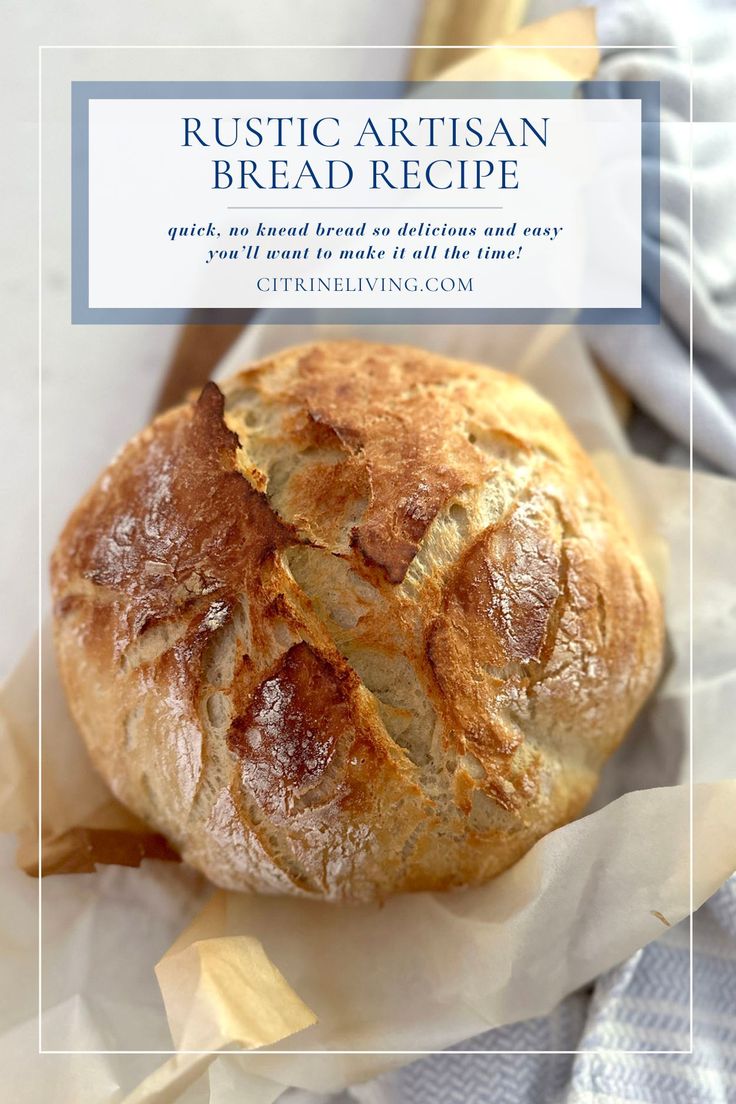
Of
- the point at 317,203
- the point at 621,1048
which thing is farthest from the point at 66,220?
the point at 621,1048

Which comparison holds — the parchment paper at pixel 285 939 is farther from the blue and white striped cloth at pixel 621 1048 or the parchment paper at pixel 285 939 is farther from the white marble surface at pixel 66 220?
the white marble surface at pixel 66 220

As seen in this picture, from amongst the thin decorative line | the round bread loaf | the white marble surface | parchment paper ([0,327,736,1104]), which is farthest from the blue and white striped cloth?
the thin decorative line

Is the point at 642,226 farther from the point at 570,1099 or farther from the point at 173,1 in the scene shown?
the point at 570,1099

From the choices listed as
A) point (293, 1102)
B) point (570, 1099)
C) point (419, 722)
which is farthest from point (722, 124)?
point (293, 1102)

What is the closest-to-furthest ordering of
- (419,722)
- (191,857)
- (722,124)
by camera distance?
(419,722) → (191,857) → (722,124)

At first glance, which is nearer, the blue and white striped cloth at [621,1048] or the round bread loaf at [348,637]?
the round bread loaf at [348,637]

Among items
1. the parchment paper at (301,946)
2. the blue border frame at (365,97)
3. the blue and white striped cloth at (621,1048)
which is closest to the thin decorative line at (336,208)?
the blue border frame at (365,97)
